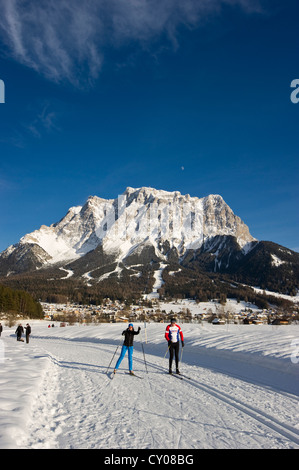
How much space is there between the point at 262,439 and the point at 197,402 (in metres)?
2.50

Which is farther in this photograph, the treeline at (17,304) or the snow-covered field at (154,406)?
the treeline at (17,304)

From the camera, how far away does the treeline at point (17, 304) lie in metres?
83.5

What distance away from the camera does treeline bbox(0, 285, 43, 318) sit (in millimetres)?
83512

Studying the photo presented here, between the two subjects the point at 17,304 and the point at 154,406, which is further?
the point at 17,304

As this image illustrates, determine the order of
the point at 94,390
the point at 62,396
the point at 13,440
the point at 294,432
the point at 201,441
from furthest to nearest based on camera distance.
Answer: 1. the point at 94,390
2. the point at 62,396
3. the point at 294,432
4. the point at 201,441
5. the point at 13,440

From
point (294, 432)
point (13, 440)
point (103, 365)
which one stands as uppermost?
point (13, 440)

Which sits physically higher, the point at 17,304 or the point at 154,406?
the point at 154,406

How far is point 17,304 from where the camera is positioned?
89438 millimetres

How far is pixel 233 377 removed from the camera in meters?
10.8

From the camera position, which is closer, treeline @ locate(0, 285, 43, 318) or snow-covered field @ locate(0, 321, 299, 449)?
snow-covered field @ locate(0, 321, 299, 449)

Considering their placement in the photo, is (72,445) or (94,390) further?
(94,390)
